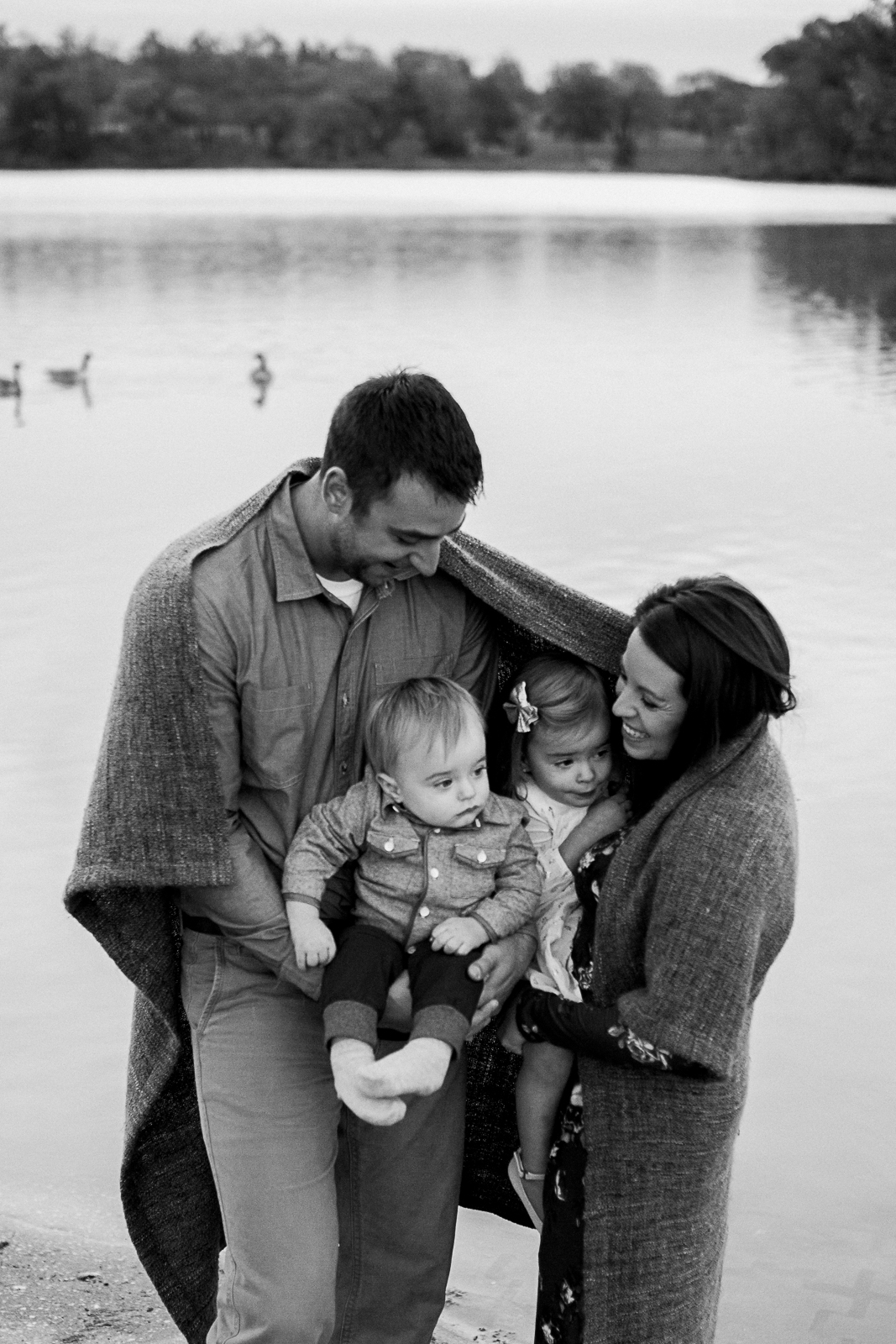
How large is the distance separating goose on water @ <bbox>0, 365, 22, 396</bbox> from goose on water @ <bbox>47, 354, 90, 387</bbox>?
337mm

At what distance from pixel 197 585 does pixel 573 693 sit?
604 mm

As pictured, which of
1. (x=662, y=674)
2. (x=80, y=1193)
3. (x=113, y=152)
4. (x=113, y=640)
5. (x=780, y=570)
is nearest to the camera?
(x=662, y=674)

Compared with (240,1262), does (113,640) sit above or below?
below

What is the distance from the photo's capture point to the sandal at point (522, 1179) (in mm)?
2723

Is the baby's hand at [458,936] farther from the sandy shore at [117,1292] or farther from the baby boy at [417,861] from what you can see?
the sandy shore at [117,1292]

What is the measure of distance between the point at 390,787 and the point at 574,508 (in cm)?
874

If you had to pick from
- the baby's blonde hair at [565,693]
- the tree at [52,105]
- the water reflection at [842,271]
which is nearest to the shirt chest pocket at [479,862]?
the baby's blonde hair at [565,693]

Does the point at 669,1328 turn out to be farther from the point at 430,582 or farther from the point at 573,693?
the point at 430,582

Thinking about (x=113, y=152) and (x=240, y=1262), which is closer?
(x=240, y=1262)

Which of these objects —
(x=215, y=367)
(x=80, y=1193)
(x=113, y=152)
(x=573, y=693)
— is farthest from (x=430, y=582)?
(x=113, y=152)

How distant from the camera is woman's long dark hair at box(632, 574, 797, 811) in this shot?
2.37m

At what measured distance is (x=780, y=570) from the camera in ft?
31.2

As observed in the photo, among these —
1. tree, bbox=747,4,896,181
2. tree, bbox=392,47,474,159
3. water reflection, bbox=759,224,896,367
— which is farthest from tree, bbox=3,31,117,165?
water reflection, bbox=759,224,896,367

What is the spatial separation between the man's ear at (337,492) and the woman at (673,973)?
18.4 inches
